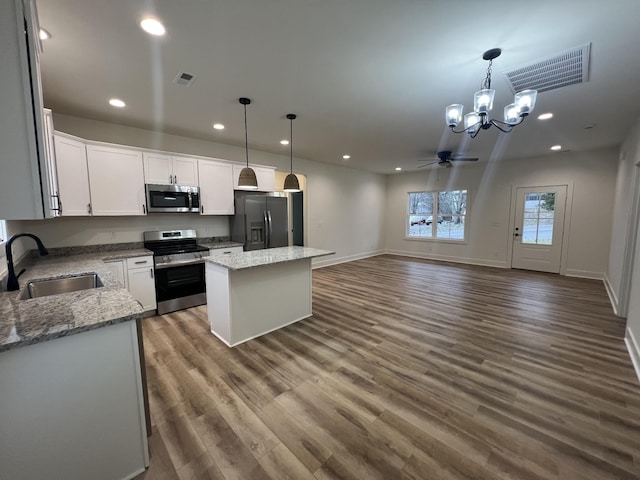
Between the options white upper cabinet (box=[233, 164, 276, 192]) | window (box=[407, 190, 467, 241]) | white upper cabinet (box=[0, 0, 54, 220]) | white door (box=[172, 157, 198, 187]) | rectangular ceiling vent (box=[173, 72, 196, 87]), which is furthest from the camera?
window (box=[407, 190, 467, 241])

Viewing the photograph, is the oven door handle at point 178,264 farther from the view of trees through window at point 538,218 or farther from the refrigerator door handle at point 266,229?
the view of trees through window at point 538,218

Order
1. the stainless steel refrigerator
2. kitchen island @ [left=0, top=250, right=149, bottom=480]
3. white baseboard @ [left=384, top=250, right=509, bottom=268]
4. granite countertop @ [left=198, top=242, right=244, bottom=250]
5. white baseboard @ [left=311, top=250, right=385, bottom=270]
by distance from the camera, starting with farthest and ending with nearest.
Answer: white baseboard @ [left=384, top=250, right=509, bottom=268]
white baseboard @ [left=311, top=250, right=385, bottom=270]
the stainless steel refrigerator
granite countertop @ [left=198, top=242, right=244, bottom=250]
kitchen island @ [left=0, top=250, right=149, bottom=480]

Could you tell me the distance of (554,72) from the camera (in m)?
2.40

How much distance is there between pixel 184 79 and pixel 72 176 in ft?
6.41

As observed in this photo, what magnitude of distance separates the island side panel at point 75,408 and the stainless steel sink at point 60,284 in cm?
127

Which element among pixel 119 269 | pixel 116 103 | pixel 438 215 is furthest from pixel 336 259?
pixel 116 103

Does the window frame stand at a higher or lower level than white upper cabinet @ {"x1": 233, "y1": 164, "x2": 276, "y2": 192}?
lower

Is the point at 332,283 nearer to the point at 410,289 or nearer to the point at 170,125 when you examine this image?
the point at 410,289

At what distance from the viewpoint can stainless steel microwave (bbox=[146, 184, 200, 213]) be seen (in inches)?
151

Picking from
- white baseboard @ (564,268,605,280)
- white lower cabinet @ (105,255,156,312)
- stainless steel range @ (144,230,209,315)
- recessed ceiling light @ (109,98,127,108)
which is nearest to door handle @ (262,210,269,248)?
stainless steel range @ (144,230,209,315)

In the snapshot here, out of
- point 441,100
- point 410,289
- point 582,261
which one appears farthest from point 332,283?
point 582,261

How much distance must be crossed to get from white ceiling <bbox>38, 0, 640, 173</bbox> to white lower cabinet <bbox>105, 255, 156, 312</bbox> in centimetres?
188

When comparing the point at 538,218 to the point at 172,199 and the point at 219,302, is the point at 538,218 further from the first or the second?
the point at 172,199

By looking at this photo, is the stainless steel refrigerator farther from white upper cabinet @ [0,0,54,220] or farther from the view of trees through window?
the view of trees through window
